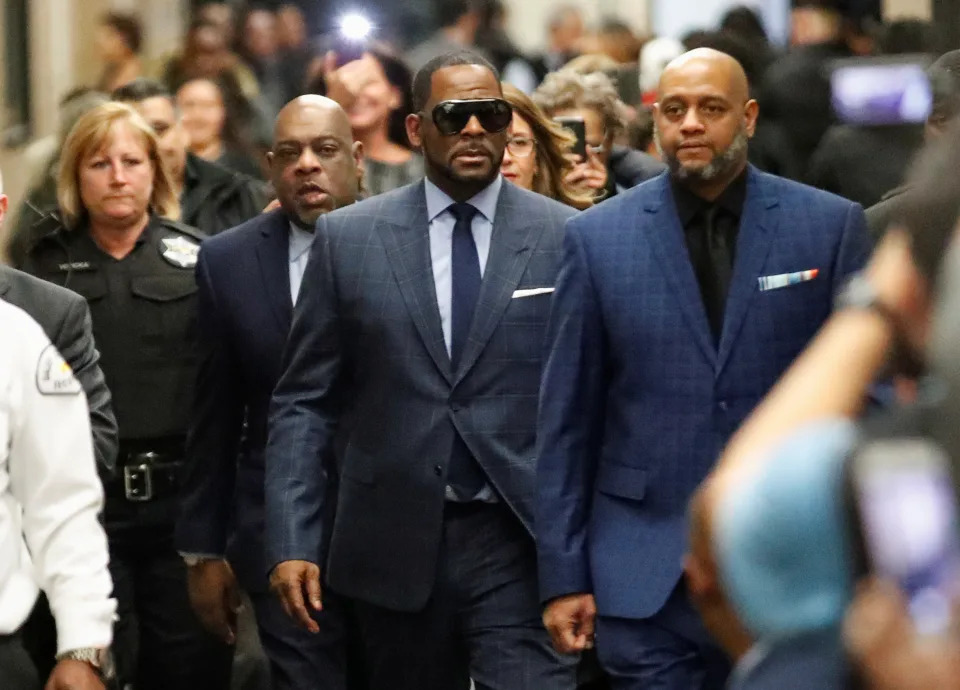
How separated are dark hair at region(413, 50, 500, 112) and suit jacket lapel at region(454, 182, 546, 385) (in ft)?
1.27

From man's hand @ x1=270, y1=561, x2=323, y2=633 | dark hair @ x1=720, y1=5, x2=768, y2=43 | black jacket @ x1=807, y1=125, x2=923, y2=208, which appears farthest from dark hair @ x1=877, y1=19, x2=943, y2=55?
man's hand @ x1=270, y1=561, x2=323, y2=633

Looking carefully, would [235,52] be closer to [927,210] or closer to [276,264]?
[276,264]

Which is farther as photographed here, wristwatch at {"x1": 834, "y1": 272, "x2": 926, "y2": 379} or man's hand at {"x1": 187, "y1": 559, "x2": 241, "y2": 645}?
man's hand at {"x1": 187, "y1": 559, "x2": 241, "y2": 645}

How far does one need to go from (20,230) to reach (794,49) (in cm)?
432

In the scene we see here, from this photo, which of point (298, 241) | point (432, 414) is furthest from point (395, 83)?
point (432, 414)

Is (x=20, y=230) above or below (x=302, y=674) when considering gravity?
above

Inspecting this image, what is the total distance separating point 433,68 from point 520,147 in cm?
142

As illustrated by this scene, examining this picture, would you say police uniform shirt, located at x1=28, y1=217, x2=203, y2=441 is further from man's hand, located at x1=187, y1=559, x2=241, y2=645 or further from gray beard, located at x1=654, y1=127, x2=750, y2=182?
gray beard, located at x1=654, y1=127, x2=750, y2=182

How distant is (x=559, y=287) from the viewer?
219 inches

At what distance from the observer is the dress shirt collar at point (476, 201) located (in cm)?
624

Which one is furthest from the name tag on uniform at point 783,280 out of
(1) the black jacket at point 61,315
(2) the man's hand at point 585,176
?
(2) the man's hand at point 585,176

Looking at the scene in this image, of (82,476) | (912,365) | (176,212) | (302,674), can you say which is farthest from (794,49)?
(912,365)

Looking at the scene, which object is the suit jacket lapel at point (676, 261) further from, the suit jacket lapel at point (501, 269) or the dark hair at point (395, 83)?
the dark hair at point (395, 83)

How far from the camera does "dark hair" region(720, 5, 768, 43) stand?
11844 millimetres
